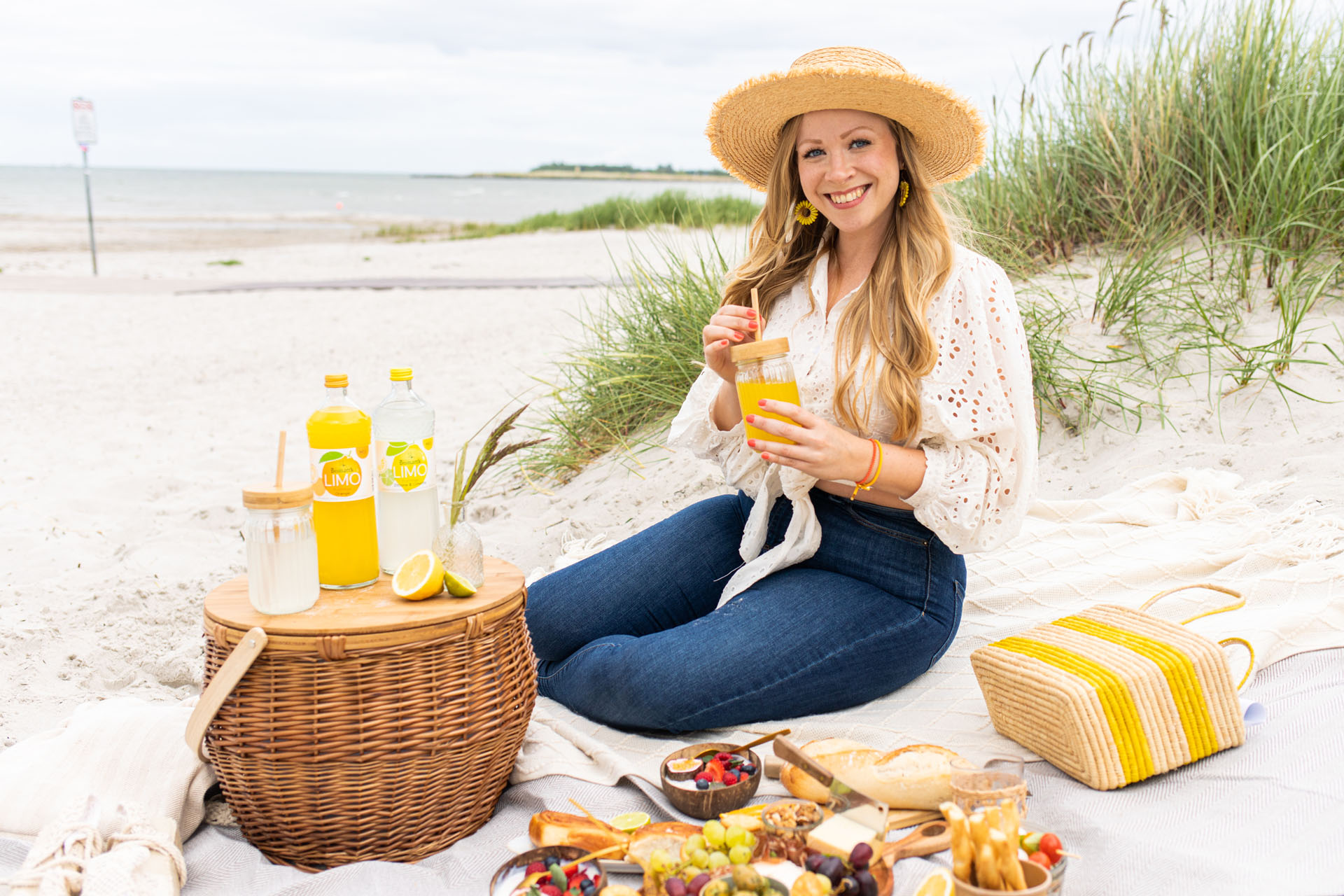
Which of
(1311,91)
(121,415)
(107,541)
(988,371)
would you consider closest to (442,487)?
(107,541)

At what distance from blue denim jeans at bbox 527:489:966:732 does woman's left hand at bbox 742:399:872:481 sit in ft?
1.17

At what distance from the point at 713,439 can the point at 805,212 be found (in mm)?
678

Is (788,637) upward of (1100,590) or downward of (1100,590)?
upward

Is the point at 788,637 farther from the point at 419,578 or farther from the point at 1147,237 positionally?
the point at 1147,237

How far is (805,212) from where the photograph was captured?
2.78 m

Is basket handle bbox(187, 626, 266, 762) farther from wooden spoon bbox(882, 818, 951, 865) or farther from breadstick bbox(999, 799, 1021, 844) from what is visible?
breadstick bbox(999, 799, 1021, 844)

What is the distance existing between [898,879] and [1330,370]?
3.41 m

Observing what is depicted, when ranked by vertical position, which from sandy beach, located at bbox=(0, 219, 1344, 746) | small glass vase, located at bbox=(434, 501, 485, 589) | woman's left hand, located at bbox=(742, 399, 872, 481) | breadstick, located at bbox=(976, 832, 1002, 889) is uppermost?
woman's left hand, located at bbox=(742, 399, 872, 481)

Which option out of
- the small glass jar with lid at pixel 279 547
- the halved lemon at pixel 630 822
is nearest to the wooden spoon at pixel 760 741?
the halved lemon at pixel 630 822

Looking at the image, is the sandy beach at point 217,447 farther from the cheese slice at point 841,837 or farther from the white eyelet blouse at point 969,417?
the cheese slice at point 841,837

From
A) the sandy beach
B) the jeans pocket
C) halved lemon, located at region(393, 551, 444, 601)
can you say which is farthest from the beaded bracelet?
the sandy beach

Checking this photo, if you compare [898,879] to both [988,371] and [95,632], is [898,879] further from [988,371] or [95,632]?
[95,632]

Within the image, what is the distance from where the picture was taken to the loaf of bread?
6.79ft

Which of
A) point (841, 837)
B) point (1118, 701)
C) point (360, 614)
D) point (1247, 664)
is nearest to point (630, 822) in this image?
point (841, 837)
